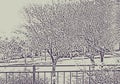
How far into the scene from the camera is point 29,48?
22203 millimetres

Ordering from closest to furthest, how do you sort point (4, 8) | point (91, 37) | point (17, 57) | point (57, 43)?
A: 1. point (91, 37)
2. point (57, 43)
3. point (17, 57)
4. point (4, 8)

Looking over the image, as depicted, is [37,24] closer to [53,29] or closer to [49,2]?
[53,29]

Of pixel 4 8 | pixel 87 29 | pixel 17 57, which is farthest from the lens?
pixel 4 8

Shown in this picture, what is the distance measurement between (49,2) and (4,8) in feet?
55.5

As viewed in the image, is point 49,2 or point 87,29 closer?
point 87,29

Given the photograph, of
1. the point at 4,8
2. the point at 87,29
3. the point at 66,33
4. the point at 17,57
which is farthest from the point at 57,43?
the point at 4,8

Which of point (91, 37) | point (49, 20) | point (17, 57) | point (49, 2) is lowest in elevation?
point (17, 57)

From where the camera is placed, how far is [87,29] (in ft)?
62.0

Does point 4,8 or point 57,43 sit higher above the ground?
point 4,8

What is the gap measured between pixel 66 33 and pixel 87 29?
2.31 metres

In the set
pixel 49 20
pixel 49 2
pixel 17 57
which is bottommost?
pixel 17 57

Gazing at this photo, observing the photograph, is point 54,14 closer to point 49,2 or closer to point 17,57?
point 49,2

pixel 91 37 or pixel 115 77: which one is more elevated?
pixel 91 37

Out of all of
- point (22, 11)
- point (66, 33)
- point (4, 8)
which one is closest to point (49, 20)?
point (66, 33)
